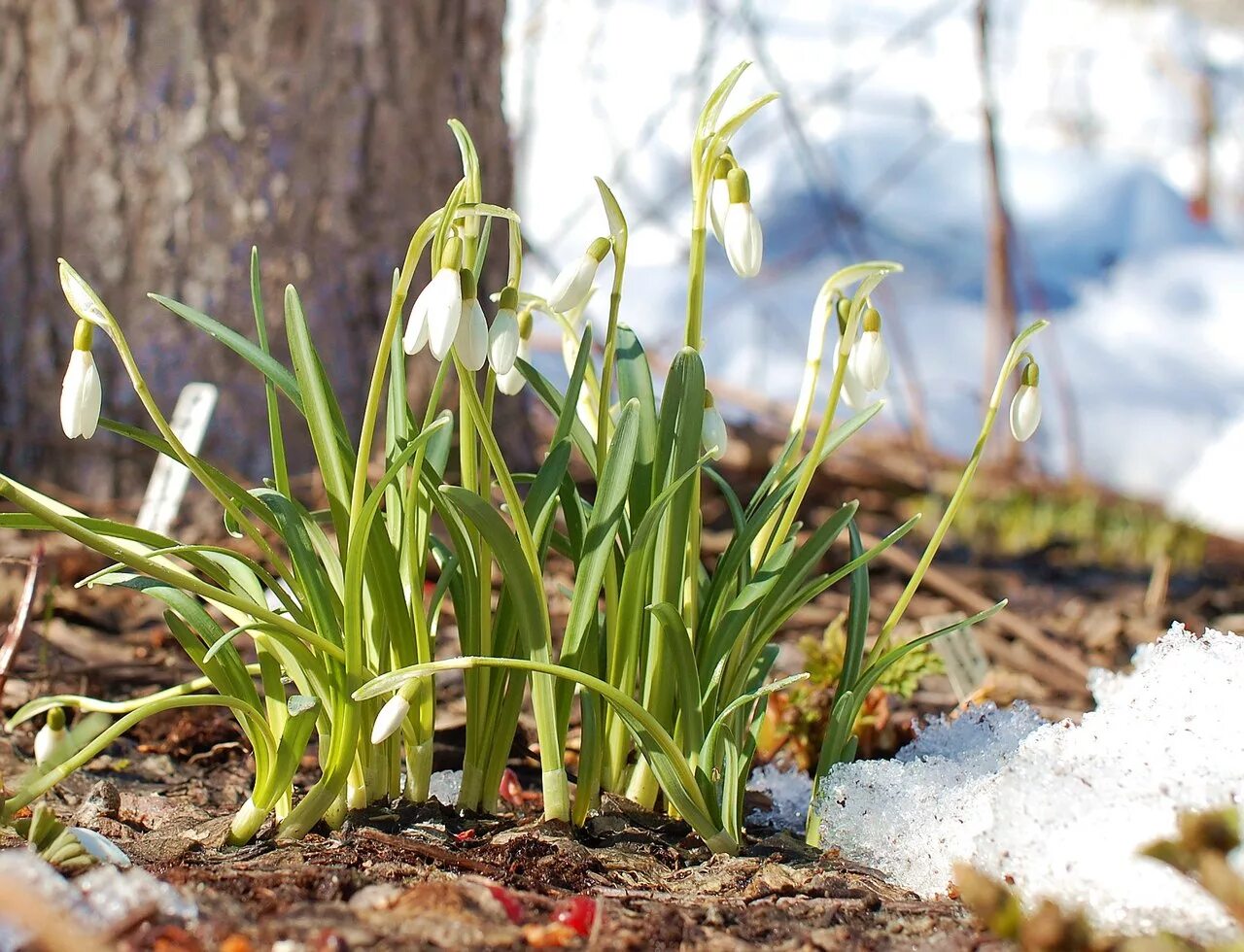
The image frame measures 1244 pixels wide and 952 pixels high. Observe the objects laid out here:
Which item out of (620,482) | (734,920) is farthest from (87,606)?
(734,920)

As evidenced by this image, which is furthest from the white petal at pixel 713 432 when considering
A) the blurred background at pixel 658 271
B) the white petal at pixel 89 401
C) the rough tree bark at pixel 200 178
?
the rough tree bark at pixel 200 178

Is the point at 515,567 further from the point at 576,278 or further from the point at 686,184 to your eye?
the point at 686,184

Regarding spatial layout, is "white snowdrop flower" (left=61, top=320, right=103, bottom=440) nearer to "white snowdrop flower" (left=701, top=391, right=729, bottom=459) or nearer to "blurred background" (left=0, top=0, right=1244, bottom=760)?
"blurred background" (left=0, top=0, right=1244, bottom=760)

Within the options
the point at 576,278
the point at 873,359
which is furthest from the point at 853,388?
the point at 576,278

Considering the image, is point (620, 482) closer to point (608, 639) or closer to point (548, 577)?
point (608, 639)

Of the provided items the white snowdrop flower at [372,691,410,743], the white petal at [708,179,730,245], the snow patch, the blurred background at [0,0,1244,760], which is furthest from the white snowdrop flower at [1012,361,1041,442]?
the white snowdrop flower at [372,691,410,743]

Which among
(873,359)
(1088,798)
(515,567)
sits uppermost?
(873,359)

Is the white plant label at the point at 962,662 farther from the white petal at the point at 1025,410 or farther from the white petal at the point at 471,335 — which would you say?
the white petal at the point at 471,335
